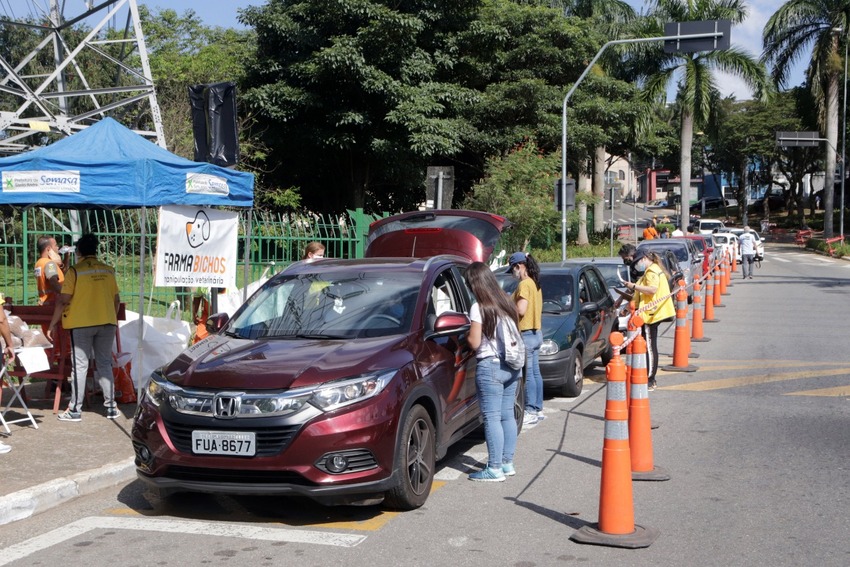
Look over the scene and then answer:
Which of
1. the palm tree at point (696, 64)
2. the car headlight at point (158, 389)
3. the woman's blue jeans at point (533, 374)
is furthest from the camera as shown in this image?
the palm tree at point (696, 64)

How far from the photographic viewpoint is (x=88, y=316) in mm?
9336

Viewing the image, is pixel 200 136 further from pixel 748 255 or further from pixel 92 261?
pixel 748 255

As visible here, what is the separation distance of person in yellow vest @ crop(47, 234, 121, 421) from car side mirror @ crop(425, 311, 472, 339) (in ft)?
12.8

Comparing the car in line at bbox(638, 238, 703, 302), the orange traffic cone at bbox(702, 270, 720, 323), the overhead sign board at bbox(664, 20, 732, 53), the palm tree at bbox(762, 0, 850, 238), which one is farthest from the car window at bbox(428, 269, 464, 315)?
the palm tree at bbox(762, 0, 850, 238)

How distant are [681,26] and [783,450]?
1532 centimetres

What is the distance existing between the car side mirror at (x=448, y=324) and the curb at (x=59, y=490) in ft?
9.09

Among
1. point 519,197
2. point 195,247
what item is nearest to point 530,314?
point 195,247

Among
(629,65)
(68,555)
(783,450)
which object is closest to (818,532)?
(783,450)

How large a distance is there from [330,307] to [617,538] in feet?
9.38

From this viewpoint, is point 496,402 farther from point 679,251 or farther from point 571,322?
Result: point 679,251

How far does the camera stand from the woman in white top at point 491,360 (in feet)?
23.7

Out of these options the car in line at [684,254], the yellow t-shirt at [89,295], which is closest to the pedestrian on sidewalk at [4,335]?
the yellow t-shirt at [89,295]

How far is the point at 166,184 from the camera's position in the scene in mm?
9281

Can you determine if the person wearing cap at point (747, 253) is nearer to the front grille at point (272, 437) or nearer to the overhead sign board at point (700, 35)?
the overhead sign board at point (700, 35)
